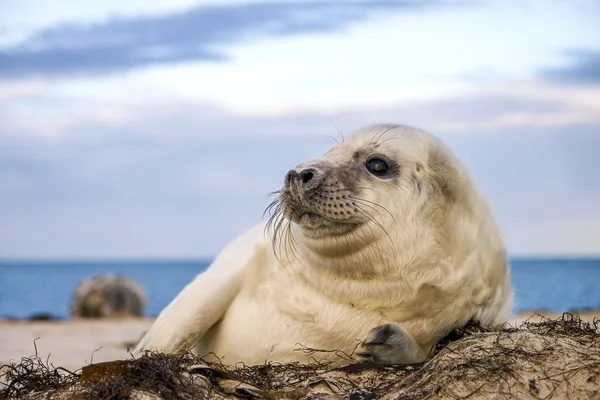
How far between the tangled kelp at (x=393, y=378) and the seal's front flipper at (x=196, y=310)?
1.23m

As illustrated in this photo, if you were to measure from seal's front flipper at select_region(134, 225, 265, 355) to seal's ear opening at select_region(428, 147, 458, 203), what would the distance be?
131cm

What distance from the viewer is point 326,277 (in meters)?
5.84

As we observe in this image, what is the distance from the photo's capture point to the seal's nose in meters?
5.59

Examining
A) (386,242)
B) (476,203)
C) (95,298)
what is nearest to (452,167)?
(476,203)

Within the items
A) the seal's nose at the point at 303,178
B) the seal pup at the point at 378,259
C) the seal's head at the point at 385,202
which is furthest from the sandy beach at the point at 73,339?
the seal's nose at the point at 303,178

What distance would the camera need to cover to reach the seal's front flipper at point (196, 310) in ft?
21.2

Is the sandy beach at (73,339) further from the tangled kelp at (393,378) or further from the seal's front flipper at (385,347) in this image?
the tangled kelp at (393,378)

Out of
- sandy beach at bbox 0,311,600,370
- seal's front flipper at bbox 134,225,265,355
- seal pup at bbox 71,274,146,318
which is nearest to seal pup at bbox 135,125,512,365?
seal's front flipper at bbox 134,225,265,355

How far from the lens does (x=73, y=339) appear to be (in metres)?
10.7

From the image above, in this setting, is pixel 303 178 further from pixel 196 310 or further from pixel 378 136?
pixel 196 310

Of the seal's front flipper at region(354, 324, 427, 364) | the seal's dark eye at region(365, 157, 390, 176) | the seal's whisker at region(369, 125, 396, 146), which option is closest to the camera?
the seal's front flipper at region(354, 324, 427, 364)

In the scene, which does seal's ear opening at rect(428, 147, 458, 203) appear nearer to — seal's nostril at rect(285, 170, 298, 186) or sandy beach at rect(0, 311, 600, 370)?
seal's nostril at rect(285, 170, 298, 186)

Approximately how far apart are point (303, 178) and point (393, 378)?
4.09 feet

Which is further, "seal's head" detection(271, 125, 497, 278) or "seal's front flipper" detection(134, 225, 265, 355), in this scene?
"seal's front flipper" detection(134, 225, 265, 355)
